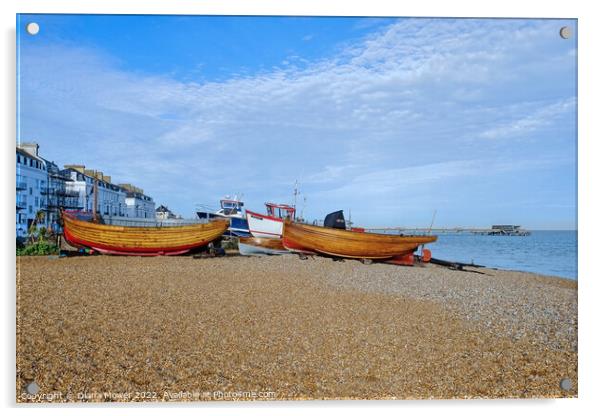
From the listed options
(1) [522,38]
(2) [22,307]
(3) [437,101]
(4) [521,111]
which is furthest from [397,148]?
(2) [22,307]

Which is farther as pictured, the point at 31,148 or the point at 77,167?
the point at 77,167

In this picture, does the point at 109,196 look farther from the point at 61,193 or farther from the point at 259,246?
the point at 259,246

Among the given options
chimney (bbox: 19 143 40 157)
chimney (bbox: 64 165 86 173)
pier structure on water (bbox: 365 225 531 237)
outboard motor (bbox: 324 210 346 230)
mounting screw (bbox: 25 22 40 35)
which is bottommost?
pier structure on water (bbox: 365 225 531 237)

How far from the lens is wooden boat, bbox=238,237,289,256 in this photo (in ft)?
16.8

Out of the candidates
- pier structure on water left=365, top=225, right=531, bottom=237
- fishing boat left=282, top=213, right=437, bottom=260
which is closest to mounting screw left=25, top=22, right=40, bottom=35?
fishing boat left=282, top=213, right=437, bottom=260

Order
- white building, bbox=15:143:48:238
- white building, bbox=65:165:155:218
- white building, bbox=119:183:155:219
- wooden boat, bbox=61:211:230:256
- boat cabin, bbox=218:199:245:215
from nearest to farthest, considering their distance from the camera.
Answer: white building, bbox=15:143:48:238 < white building, bbox=65:165:155:218 < white building, bbox=119:183:155:219 < boat cabin, bbox=218:199:245:215 < wooden boat, bbox=61:211:230:256

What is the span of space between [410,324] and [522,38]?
8.76 ft

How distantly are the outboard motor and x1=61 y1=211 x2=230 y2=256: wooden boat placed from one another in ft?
3.61

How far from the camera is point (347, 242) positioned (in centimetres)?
466

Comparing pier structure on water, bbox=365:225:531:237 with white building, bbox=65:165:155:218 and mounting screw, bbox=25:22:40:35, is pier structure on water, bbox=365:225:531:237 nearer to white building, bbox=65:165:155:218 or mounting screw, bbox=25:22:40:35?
white building, bbox=65:165:155:218

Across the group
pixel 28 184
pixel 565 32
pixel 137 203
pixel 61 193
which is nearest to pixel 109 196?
pixel 137 203

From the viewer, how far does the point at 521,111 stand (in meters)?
3.51

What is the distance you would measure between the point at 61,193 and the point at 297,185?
2.20 meters
